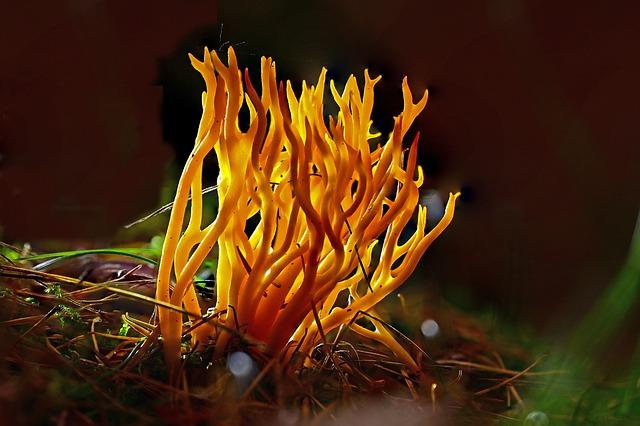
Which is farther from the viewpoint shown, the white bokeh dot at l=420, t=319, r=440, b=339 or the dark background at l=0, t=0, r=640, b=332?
the dark background at l=0, t=0, r=640, b=332

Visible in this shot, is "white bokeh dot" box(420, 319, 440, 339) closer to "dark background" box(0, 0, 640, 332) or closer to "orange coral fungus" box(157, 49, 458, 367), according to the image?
"dark background" box(0, 0, 640, 332)

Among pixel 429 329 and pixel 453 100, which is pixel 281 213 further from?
pixel 453 100

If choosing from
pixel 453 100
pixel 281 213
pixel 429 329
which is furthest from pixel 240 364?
pixel 453 100

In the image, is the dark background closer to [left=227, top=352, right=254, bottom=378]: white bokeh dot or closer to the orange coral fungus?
the orange coral fungus

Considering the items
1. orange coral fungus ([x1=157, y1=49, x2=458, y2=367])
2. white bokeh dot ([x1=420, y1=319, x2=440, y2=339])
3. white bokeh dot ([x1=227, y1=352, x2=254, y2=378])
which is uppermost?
orange coral fungus ([x1=157, y1=49, x2=458, y2=367])

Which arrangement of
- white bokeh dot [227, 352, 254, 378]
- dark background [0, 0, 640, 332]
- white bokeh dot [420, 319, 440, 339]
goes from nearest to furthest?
1. white bokeh dot [227, 352, 254, 378]
2. white bokeh dot [420, 319, 440, 339]
3. dark background [0, 0, 640, 332]

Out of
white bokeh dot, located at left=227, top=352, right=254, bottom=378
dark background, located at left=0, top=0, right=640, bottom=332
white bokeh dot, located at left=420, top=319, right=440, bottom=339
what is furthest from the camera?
dark background, located at left=0, top=0, right=640, bottom=332

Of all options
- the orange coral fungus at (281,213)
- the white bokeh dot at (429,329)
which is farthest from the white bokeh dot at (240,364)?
the white bokeh dot at (429,329)

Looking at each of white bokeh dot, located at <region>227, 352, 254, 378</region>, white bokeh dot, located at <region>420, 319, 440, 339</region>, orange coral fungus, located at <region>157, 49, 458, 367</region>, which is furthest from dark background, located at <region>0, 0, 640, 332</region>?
white bokeh dot, located at <region>227, 352, 254, 378</region>

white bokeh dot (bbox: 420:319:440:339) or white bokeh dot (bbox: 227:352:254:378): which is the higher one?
white bokeh dot (bbox: 227:352:254:378)
